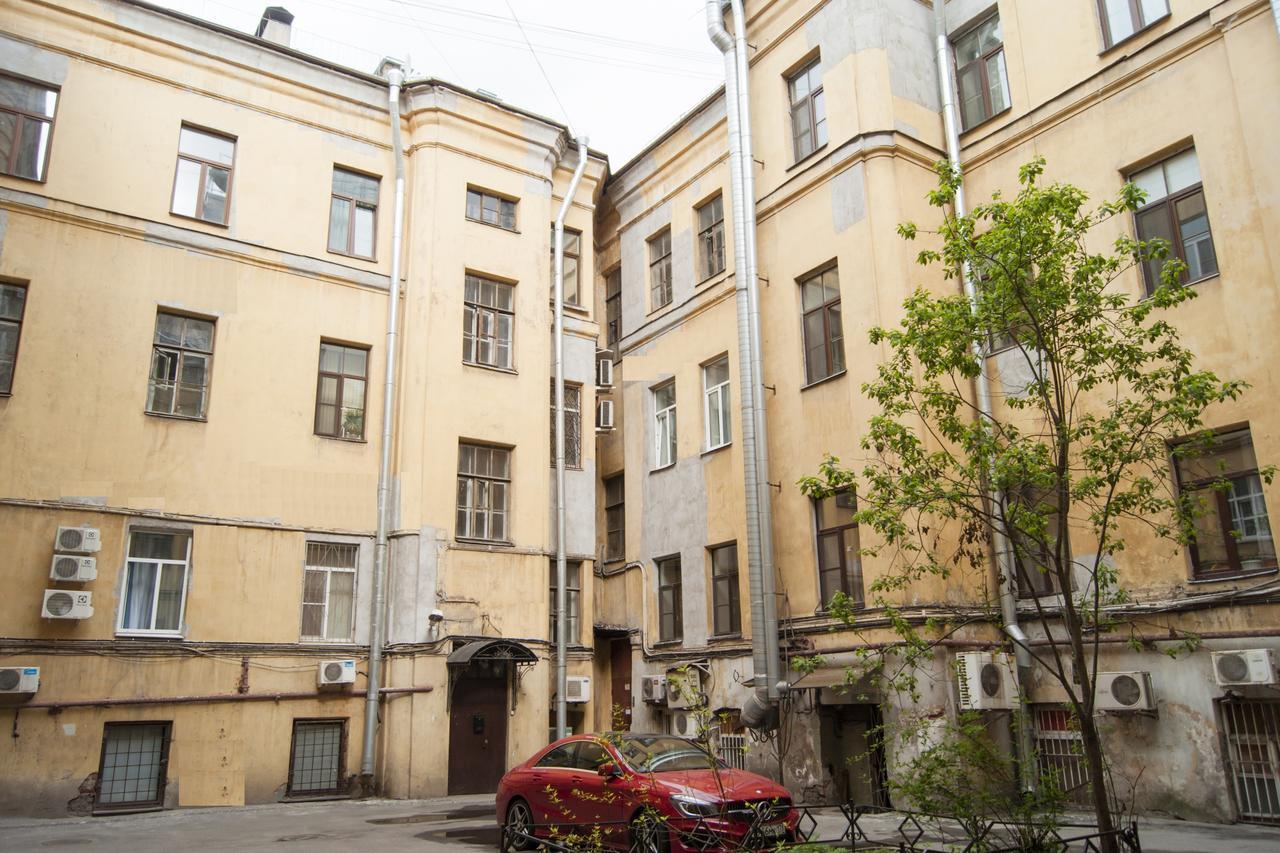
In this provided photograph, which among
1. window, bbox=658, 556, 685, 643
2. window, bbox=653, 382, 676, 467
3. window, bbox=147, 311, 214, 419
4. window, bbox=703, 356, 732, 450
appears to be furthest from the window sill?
window, bbox=147, 311, 214, 419

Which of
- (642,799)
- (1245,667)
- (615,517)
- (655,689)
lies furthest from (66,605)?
(1245,667)

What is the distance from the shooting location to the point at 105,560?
50.5 ft

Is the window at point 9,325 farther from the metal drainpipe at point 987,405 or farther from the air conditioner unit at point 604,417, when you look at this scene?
the metal drainpipe at point 987,405

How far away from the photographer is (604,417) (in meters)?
21.5

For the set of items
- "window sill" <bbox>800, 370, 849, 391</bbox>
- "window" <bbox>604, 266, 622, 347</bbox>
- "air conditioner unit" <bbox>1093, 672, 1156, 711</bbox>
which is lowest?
"air conditioner unit" <bbox>1093, 672, 1156, 711</bbox>

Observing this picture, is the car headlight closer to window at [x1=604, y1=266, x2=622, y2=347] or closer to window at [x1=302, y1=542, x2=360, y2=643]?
window at [x1=302, y1=542, x2=360, y2=643]

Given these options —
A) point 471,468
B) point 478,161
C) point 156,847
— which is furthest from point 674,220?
point 156,847

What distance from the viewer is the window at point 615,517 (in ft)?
71.4

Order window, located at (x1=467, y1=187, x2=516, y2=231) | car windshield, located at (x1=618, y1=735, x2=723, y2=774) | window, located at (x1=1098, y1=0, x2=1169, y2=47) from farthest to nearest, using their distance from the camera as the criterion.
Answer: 1. window, located at (x1=467, y1=187, x2=516, y2=231)
2. window, located at (x1=1098, y1=0, x2=1169, y2=47)
3. car windshield, located at (x1=618, y1=735, x2=723, y2=774)

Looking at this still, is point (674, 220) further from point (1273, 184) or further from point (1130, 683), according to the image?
point (1130, 683)

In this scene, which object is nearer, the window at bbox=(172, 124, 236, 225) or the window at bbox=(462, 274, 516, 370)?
the window at bbox=(172, 124, 236, 225)

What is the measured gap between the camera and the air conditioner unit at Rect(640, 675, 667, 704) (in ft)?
61.7

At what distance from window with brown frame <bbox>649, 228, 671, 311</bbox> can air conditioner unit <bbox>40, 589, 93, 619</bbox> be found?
12.6 metres

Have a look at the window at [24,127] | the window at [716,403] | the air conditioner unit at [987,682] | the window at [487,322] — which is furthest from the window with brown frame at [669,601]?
the window at [24,127]
